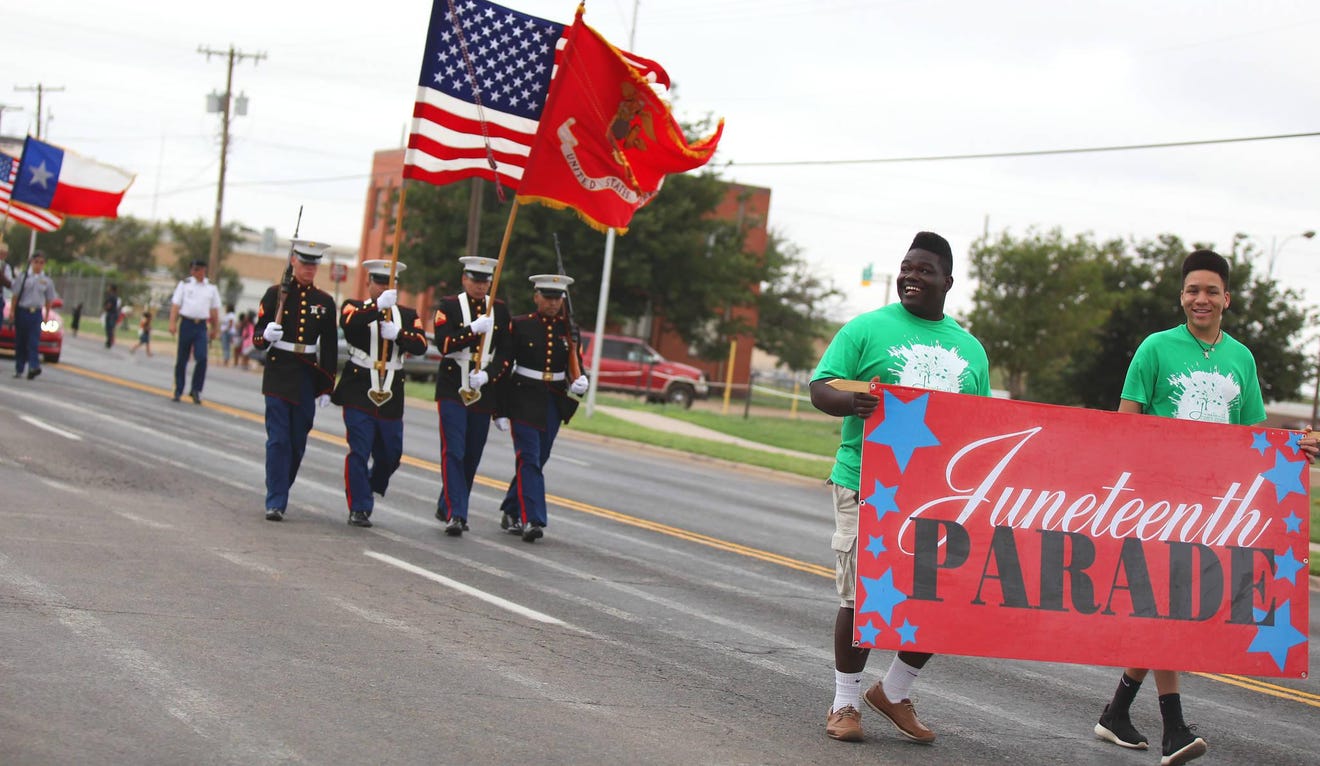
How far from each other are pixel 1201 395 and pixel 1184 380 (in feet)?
0.34

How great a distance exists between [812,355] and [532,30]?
5907 cm

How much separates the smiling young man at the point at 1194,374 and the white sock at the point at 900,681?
108 cm

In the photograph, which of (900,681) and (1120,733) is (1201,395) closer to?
(1120,733)

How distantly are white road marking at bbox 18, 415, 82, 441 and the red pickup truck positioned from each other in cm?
2661

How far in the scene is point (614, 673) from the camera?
713 cm

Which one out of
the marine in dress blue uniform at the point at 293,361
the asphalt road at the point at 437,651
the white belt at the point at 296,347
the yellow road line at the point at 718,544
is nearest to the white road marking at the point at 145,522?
the asphalt road at the point at 437,651

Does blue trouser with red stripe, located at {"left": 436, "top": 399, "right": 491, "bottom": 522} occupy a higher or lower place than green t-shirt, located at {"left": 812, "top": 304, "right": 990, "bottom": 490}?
lower

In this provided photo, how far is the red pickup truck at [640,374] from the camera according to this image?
142ft

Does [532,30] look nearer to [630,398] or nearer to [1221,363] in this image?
[1221,363]

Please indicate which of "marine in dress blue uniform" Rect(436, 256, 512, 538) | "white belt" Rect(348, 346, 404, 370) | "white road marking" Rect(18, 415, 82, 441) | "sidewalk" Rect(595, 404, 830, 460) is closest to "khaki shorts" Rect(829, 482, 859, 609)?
"marine in dress blue uniform" Rect(436, 256, 512, 538)

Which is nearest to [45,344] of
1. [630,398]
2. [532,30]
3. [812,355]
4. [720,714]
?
[630,398]

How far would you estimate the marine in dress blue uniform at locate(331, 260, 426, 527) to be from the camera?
11547mm

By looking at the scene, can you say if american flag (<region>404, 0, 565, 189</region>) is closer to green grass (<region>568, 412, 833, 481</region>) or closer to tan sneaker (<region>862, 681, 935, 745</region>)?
tan sneaker (<region>862, 681, 935, 745</region>)

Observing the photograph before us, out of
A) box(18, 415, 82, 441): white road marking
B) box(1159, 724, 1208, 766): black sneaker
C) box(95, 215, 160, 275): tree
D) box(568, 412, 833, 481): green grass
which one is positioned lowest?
box(18, 415, 82, 441): white road marking
